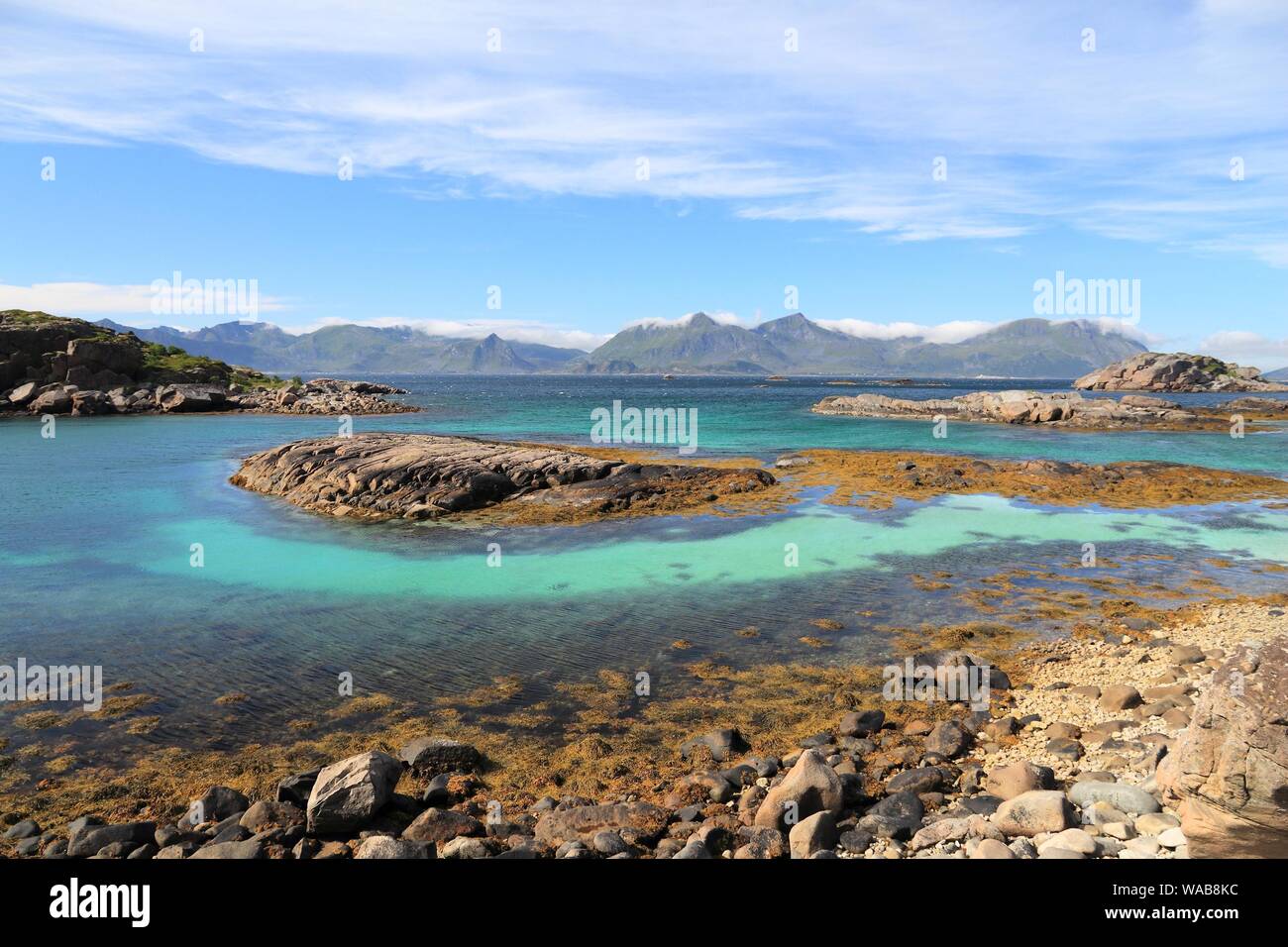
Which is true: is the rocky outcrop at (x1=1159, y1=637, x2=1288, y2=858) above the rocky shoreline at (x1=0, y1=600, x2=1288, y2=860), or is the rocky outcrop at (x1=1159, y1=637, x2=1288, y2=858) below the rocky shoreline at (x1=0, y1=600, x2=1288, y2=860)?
above

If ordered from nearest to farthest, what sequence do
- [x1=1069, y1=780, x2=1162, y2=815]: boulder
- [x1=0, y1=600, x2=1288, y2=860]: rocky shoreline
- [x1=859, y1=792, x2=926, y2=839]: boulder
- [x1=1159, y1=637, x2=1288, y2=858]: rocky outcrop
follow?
[x1=1159, y1=637, x2=1288, y2=858]: rocky outcrop
[x1=0, y1=600, x2=1288, y2=860]: rocky shoreline
[x1=1069, y1=780, x2=1162, y2=815]: boulder
[x1=859, y1=792, x2=926, y2=839]: boulder

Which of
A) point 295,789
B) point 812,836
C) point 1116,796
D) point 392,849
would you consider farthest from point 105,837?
point 1116,796

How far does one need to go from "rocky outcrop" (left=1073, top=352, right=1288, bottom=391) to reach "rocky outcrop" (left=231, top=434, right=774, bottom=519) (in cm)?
16810

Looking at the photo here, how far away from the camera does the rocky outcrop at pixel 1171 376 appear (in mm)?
162875

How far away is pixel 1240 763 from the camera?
26.6ft

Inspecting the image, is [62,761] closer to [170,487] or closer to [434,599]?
[434,599]

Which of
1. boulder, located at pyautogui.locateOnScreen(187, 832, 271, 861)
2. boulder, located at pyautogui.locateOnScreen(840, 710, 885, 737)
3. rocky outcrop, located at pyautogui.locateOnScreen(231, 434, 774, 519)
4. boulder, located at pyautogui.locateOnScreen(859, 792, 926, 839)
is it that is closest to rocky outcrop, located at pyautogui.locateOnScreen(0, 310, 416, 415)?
rocky outcrop, located at pyautogui.locateOnScreen(231, 434, 774, 519)

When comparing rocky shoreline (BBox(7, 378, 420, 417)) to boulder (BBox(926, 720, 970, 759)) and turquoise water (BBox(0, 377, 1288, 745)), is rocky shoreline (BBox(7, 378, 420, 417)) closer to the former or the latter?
turquoise water (BBox(0, 377, 1288, 745))

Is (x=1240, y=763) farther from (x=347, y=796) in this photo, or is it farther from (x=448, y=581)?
(x=448, y=581)

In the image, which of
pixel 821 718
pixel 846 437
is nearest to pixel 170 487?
pixel 821 718

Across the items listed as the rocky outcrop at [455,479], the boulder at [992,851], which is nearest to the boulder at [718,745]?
the boulder at [992,851]

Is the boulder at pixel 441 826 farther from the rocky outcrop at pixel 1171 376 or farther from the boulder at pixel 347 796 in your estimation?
the rocky outcrop at pixel 1171 376

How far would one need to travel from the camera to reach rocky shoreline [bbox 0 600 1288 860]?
27.6 feet
